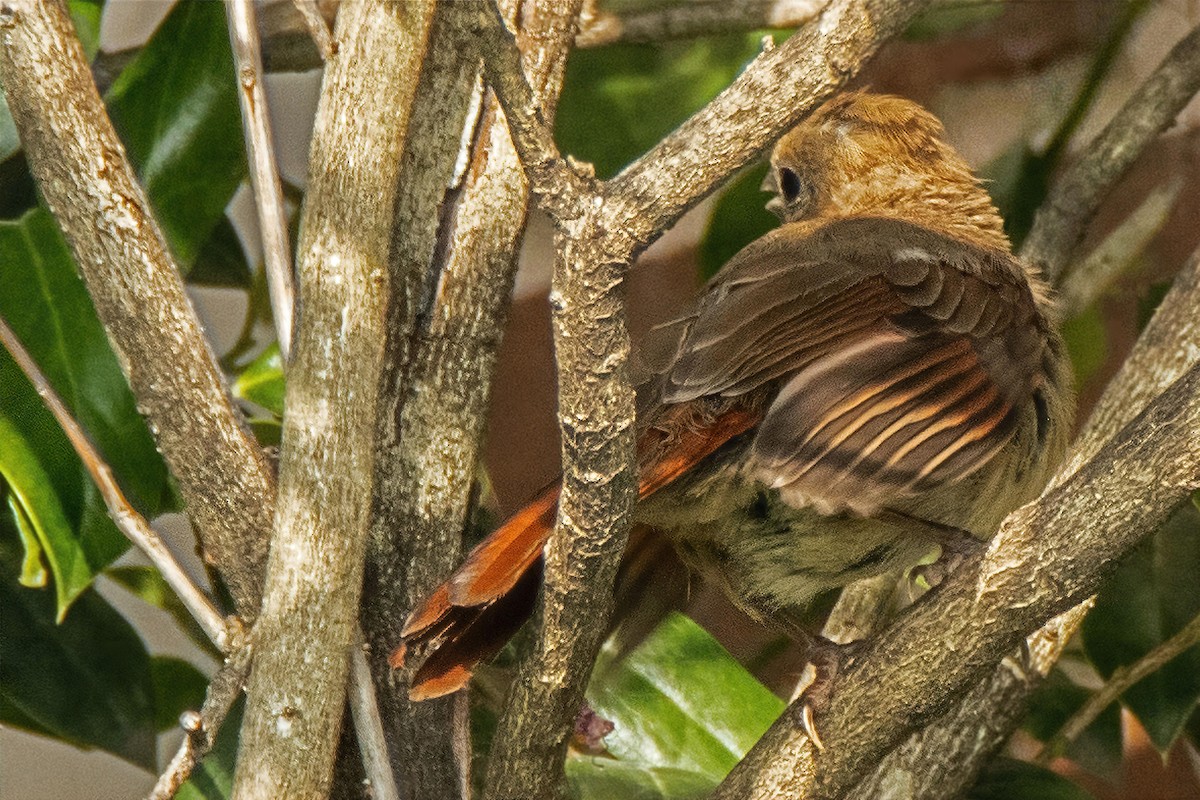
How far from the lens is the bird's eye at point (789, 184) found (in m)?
1.86

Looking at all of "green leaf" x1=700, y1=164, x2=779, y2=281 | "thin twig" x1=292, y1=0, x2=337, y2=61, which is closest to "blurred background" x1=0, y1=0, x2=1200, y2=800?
"green leaf" x1=700, y1=164, x2=779, y2=281

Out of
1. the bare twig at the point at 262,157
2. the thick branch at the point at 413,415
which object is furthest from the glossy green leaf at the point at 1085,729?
the bare twig at the point at 262,157

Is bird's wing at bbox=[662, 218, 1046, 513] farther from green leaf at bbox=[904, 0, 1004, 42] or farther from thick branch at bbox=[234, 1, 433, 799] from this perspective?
green leaf at bbox=[904, 0, 1004, 42]

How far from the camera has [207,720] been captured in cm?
125

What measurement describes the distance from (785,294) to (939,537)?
0.34m

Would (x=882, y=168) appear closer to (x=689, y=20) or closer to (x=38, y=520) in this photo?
(x=689, y=20)

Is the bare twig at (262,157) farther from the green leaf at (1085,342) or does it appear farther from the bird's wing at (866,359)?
the green leaf at (1085,342)

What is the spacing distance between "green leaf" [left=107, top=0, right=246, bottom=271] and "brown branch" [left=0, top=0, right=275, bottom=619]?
1.27ft

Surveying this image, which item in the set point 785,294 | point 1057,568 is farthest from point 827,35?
point 1057,568

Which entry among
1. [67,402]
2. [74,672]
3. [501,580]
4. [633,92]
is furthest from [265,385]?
[633,92]

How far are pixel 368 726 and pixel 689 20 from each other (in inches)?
45.9

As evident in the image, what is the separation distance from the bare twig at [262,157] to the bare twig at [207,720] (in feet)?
1.00

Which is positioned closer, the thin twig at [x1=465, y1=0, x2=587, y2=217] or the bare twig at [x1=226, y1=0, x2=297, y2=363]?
the thin twig at [x1=465, y1=0, x2=587, y2=217]

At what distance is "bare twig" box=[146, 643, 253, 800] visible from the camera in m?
1.24
